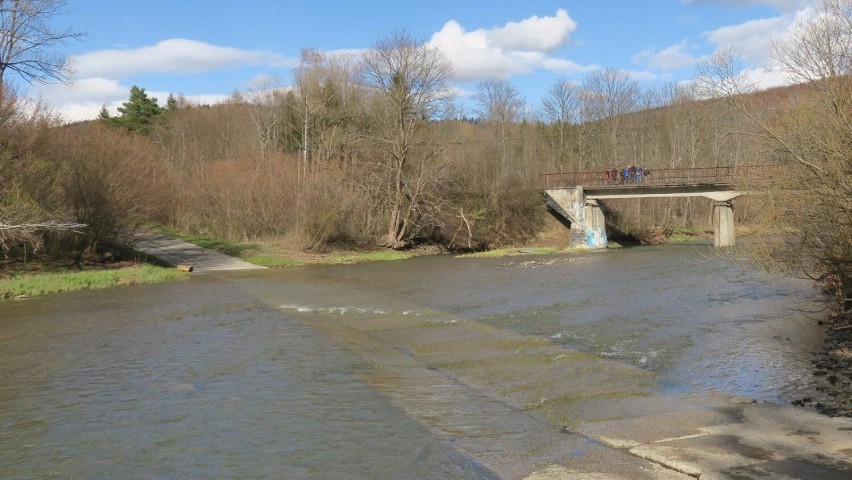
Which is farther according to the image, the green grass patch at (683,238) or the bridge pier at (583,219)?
the green grass patch at (683,238)

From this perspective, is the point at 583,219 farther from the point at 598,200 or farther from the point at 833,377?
the point at 833,377

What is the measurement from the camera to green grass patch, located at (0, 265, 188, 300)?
27.3 meters

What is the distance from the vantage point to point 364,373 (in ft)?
43.8

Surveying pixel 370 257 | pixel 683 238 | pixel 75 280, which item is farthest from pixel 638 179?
pixel 75 280

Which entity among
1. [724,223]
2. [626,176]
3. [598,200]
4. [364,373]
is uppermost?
[626,176]

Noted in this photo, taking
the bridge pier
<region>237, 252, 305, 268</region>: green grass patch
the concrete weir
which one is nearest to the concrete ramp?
<region>237, 252, 305, 268</region>: green grass patch

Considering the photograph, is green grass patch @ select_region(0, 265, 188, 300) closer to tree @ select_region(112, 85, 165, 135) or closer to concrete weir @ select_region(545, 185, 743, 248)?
concrete weir @ select_region(545, 185, 743, 248)

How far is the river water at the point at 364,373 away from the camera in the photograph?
344 inches

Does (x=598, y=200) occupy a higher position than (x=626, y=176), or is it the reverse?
(x=626, y=176)

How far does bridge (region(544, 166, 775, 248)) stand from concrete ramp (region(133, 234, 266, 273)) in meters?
28.6

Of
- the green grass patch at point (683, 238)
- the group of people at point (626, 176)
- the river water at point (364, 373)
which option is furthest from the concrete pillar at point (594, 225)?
the river water at point (364, 373)

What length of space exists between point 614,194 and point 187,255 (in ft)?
113

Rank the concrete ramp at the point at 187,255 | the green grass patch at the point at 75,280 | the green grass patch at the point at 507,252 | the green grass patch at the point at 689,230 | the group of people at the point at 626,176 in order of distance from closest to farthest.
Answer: the green grass patch at the point at 75,280, the concrete ramp at the point at 187,255, the green grass patch at the point at 507,252, the group of people at the point at 626,176, the green grass patch at the point at 689,230

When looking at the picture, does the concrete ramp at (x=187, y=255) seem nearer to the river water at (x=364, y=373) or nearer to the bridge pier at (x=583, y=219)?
the river water at (x=364, y=373)
